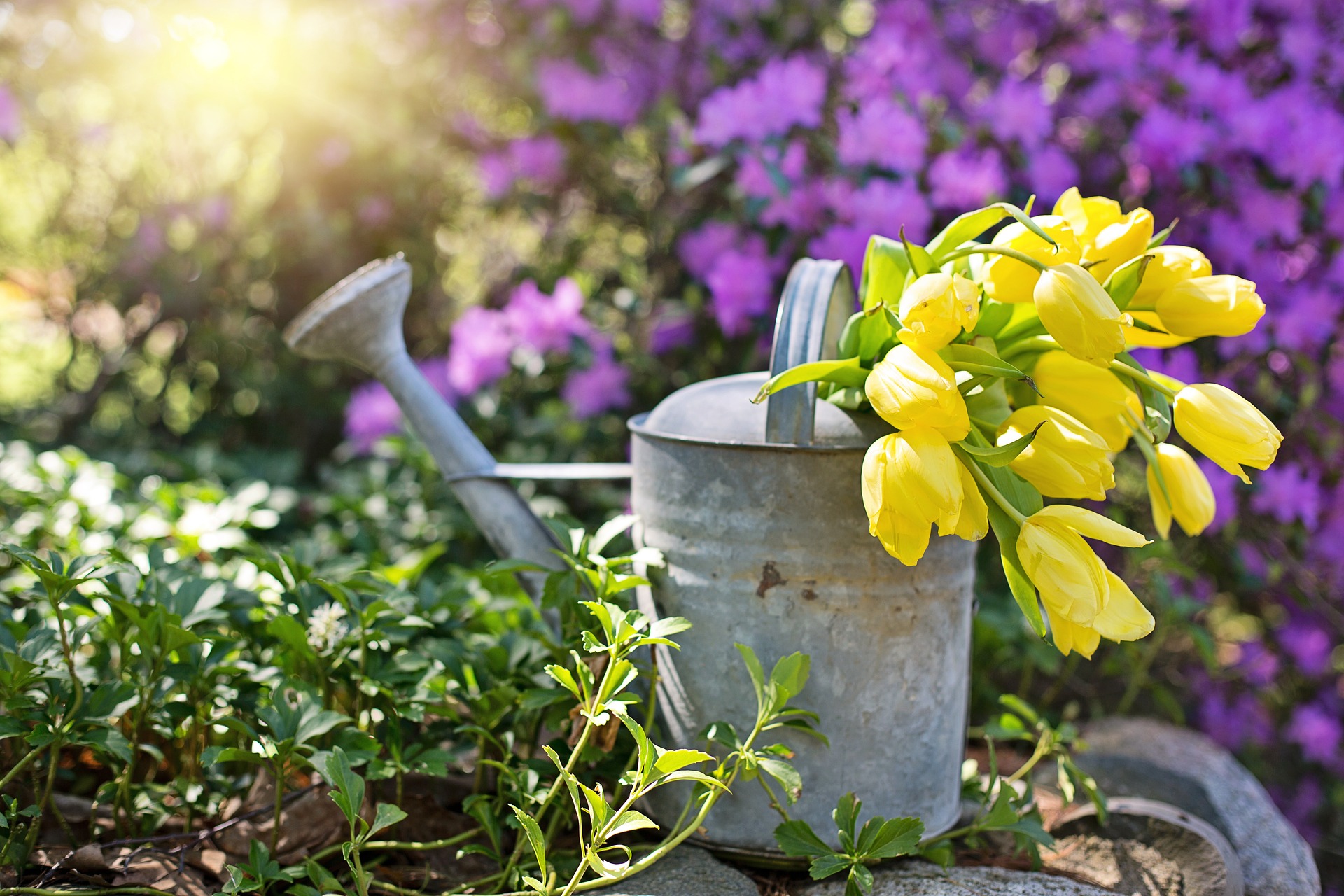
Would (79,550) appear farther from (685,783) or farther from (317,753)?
(685,783)

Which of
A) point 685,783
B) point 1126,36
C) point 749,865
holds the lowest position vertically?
point 749,865

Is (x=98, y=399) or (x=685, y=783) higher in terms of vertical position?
(x=98, y=399)

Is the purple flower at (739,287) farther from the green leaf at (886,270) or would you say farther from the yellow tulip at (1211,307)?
the yellow tulip at (1211,307)

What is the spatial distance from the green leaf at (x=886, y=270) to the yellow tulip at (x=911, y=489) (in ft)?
0.76

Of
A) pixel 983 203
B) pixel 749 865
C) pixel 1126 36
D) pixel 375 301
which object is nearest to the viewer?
pixel 749 865

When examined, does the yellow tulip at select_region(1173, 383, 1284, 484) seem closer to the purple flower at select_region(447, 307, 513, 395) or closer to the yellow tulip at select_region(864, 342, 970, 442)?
the yellow tulip at select_region(864, 342, 970, 442)

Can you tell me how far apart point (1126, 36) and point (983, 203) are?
0.82 metres

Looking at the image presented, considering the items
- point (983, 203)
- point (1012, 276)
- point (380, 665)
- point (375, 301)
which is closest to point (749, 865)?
point (380, 665)

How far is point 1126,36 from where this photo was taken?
231cm

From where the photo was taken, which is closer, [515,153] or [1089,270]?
[1089,270]

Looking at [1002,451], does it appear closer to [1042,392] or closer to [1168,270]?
[1042,392]

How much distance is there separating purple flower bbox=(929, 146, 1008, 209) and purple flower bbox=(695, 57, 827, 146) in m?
0.28

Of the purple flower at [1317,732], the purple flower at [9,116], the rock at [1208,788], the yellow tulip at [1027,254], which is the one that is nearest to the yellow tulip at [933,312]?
the yellow tulip at [1027,254]

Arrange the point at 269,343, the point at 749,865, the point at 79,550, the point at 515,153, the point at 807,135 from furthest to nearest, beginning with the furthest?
the point at 269,343, the point at 515,153, the point at 807,135, the point at 79,550, the point at 749,865
